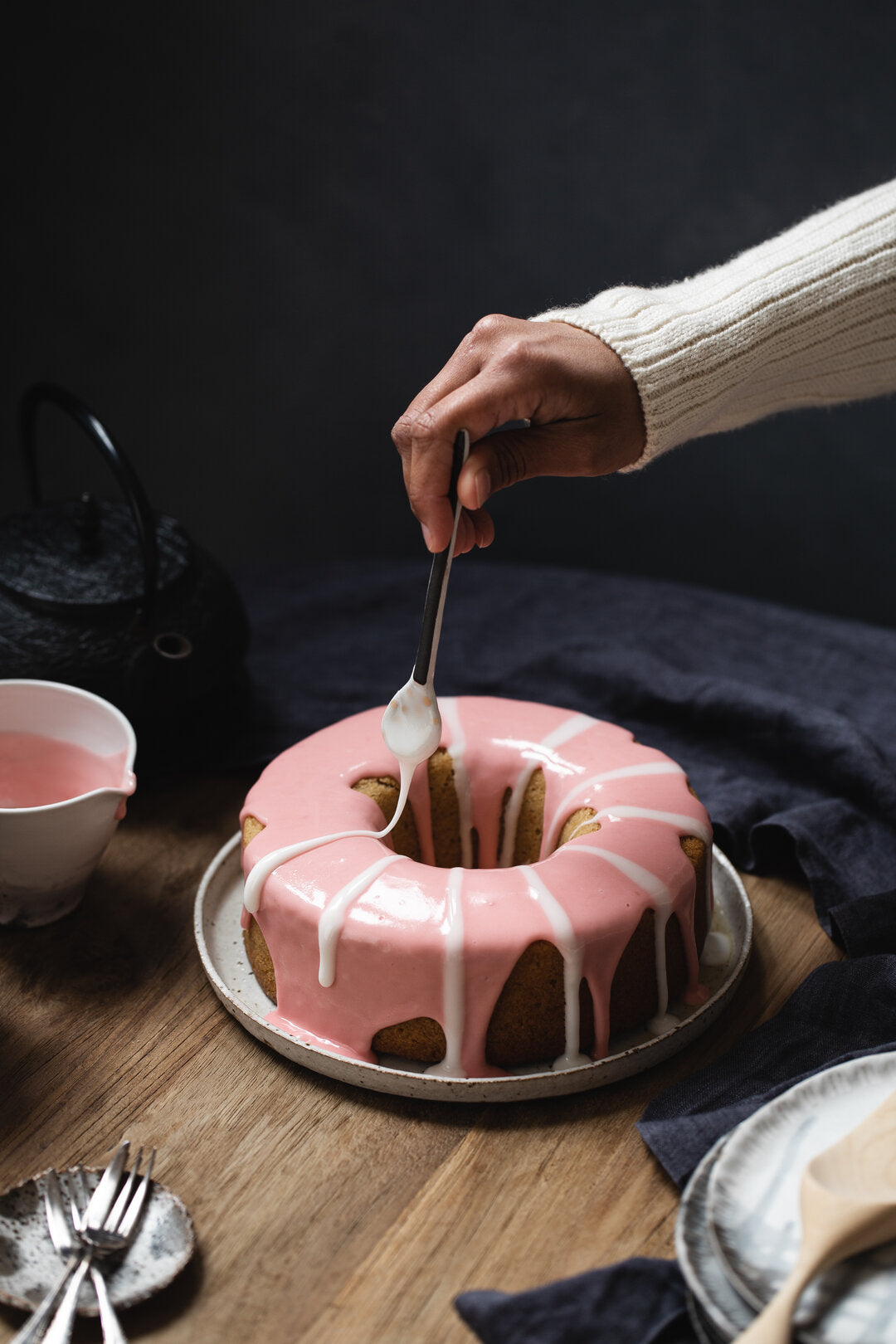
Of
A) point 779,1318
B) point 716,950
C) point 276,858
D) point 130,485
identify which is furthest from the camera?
point 130,485

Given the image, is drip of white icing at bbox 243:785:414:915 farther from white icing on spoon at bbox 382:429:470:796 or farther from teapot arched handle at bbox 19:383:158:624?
teapot arched handle at bbox 19:383:158:624

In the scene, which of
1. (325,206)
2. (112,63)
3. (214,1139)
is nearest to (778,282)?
(214,1139)

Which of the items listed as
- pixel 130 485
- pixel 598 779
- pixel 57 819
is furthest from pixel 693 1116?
pixel 130 485

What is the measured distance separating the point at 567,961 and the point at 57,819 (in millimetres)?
447

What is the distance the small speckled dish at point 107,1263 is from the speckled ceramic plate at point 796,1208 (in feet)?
1.15

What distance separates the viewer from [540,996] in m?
0.95

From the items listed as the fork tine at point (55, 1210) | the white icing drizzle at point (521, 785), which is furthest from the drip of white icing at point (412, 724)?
the fork tine at point (55, 1210)

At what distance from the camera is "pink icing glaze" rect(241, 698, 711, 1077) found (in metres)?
0.93

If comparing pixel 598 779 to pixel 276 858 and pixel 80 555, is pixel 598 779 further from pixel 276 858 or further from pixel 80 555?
pixel 80 555

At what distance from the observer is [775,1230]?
737mm

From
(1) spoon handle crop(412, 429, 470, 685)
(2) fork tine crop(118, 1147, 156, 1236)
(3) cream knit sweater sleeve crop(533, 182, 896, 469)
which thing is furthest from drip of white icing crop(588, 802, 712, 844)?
(2) fork tine crop(118, 1147, 156, 1236)

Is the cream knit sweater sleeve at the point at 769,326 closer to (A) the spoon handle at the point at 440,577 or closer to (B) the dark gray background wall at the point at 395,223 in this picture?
(A) the spoon handle at the point at 440,577

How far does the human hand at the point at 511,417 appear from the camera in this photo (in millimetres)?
978

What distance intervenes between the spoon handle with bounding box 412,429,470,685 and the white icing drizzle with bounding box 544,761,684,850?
214mm
